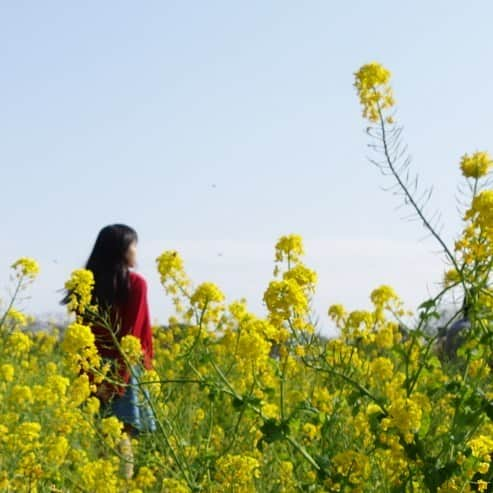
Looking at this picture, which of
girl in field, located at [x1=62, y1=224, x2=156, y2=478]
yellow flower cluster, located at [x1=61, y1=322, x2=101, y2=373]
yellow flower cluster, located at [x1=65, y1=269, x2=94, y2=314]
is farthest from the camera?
girl in field, located at [x1=62, y1=224, x2=156, y2=478]

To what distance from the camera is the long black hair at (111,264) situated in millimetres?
5660

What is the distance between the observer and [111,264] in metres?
5.74

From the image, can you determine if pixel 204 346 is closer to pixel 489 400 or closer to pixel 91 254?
pixel 489 400

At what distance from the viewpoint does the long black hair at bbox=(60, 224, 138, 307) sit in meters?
5.66

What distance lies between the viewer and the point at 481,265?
3076 millimetres

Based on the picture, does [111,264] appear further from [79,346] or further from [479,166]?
[479,166]

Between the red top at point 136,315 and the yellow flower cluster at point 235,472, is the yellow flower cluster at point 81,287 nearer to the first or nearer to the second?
the yellow flower cluster at point 235,472

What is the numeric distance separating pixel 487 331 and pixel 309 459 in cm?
64

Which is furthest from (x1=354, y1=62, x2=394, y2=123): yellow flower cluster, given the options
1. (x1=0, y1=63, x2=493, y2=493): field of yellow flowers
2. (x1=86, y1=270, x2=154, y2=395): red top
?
(x1=86, y1=270, x2=154, y2=395): red top

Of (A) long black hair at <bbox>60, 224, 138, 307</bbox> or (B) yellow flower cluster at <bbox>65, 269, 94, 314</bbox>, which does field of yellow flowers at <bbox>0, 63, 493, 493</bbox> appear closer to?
(B) yellow flower cluster at <bbox>65, 269, 94, 314</bbox>

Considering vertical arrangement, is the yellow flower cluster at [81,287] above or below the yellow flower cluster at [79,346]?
above

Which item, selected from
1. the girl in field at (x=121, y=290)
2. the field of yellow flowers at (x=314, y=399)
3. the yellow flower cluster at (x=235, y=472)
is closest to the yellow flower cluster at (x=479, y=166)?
the field of yellow flowers at (x=314, y=399)

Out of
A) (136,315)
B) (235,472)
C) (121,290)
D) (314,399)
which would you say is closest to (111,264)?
(121,290)

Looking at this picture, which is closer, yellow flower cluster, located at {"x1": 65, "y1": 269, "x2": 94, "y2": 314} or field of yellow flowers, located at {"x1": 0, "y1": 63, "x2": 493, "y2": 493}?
field of yellow flowers, located at {"x1": 0, "y1": 63, "x2": 493, "y2": 493}
